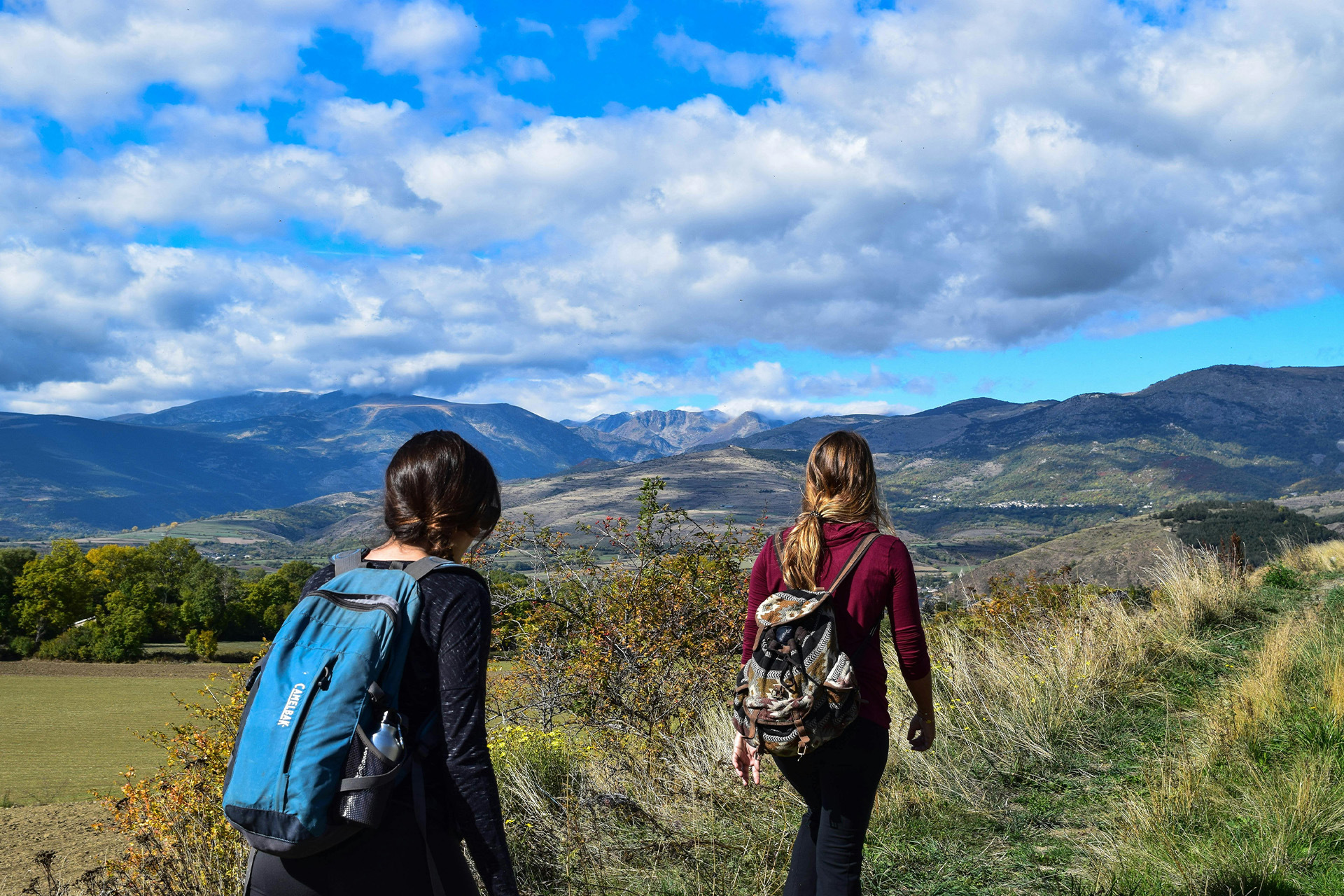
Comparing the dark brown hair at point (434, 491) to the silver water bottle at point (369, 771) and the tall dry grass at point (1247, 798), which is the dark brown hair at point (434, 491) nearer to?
the silver water bottle at point (369, 771)

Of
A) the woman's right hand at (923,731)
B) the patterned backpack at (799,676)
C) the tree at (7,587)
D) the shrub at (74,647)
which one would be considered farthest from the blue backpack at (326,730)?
the tree at (7,587)

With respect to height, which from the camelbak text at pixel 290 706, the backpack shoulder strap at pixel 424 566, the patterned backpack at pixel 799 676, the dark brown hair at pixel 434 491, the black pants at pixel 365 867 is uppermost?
the dark brown hair at pixel 434 491

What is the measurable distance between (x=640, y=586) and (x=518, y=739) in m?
1.84

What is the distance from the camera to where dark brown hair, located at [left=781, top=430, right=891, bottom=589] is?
2.58 meters

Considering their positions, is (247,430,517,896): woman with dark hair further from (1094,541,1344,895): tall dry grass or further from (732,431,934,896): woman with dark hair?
(1094,541,1344,895): tall dry grass

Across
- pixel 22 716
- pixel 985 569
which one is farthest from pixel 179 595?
pixel 985 569

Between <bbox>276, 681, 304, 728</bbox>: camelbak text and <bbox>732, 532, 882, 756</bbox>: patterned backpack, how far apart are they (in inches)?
51.4

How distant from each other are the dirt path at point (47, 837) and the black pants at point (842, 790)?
619 inches

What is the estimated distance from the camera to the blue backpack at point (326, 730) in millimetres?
1634

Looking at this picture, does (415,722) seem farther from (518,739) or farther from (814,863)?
(518,739)

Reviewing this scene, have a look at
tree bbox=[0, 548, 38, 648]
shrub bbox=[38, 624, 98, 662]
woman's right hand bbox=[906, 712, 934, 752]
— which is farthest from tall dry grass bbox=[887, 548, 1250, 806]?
tree bbox=[0, 548, 38, 648]

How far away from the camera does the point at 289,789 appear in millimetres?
1631

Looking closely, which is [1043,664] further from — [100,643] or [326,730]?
[100,643]

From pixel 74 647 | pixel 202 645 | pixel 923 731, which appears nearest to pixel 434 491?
pixel 923 731
